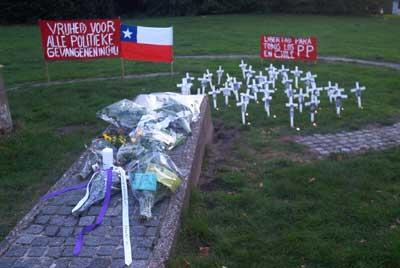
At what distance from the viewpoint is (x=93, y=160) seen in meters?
4.92

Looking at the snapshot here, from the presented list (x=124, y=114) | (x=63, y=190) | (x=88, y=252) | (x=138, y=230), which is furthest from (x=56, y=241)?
(x=124, y=114)

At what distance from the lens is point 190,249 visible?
4.13 meters

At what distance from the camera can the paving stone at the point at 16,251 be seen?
3.61m

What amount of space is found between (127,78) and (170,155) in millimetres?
5795

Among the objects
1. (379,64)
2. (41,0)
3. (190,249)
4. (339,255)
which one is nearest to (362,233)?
(339,255)

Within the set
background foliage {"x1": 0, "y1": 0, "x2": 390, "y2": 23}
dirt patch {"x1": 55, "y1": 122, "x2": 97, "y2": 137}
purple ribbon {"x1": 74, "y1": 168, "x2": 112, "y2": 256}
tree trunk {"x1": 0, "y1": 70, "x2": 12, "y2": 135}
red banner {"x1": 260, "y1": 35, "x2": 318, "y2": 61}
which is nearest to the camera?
purple ribbon {"x1": 74, "y1": 168, "x2": 112, "y2": 256}

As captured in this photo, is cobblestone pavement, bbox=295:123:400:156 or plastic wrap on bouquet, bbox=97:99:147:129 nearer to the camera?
plastic wrap on bouquet, bbox=97:99:147:129

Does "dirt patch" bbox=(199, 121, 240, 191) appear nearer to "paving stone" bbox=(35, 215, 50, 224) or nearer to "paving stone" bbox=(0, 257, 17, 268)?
"paving stone" bbox=(35, 215, 50, 224)

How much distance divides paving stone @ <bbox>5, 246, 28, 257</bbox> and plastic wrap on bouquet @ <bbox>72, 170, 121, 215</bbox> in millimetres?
552

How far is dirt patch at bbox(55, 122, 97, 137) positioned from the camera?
7.27 m

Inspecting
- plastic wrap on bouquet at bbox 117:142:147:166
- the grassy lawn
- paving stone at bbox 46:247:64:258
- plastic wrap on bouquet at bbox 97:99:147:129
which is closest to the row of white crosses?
the grassy lawn

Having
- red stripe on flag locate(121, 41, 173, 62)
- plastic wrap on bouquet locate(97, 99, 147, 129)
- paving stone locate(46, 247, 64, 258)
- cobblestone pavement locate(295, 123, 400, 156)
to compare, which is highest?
red stripe on flag locate(121, 41, 173, 62)

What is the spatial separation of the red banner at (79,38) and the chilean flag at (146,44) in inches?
8.0

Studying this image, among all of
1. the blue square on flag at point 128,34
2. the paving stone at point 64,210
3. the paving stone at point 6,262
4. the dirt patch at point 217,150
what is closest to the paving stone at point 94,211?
the paving stone at point 64,210
